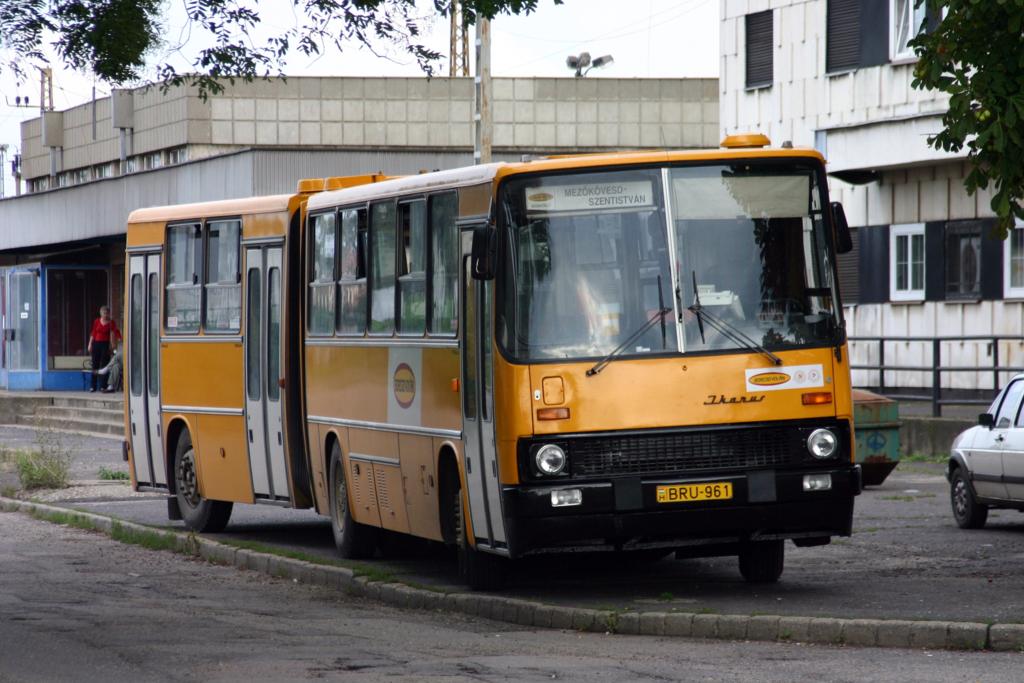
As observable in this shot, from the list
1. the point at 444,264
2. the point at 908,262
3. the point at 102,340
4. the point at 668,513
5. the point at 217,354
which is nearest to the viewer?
the point at 668,513

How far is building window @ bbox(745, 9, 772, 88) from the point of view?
3522cm

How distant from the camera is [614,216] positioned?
12859 mm

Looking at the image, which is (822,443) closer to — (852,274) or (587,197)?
(587,197)

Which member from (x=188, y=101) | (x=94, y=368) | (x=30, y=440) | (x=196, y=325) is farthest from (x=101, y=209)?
(x=196, y=325)

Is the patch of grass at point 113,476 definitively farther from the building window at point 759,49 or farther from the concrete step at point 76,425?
the building window at point 759,49

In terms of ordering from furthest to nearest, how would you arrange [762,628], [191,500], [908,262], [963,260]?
[908,262] → [963,260] → [191,500] → [762,628]

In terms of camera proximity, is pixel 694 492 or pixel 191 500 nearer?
pixel 694 492

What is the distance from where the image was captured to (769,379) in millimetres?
12719

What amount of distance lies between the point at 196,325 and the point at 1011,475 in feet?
26.3

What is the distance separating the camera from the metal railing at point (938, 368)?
88.2ft

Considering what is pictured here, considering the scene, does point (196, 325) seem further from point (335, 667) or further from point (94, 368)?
point (94, 368)

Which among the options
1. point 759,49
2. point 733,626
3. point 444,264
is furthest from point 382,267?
point 759,49

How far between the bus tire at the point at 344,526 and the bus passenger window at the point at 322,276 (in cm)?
108

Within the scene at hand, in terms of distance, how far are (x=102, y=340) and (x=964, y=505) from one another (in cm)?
3230
